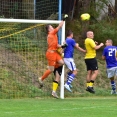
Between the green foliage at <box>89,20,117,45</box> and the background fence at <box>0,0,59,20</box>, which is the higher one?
the background fence at <box>0,0,59,20</box>

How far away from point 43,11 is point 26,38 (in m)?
3.36

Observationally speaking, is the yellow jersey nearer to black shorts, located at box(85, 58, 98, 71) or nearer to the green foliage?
black shorts, located at box(85, 58, 98, 71)

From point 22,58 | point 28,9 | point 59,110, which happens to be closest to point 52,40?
point 22,58

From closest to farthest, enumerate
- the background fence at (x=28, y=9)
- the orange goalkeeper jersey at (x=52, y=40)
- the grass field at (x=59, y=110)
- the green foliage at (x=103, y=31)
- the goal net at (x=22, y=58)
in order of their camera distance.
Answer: the grass field at (x=59, y=110)
the orange goalkeeper jersey at (x=52, y=40)
the goal net at (x=22, y=58)
the background fence at (x=28, y=9)
the green foliage at (x=103, y=31)

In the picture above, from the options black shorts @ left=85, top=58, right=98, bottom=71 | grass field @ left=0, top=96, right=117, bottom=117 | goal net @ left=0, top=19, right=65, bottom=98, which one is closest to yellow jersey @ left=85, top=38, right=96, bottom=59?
black shorts @ left=85, top=58, right=98, bottom=71

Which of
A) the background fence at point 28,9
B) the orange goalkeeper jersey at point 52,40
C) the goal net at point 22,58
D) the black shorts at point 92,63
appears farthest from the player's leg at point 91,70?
the background fence at point 28,9

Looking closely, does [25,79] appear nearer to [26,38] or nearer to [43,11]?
[26,38]

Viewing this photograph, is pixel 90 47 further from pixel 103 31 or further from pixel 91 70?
pixel 103 31

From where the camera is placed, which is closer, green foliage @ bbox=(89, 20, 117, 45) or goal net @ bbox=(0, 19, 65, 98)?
goal net @ bbox=(0, 19, 65, 98)

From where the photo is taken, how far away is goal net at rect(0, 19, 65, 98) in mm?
17203

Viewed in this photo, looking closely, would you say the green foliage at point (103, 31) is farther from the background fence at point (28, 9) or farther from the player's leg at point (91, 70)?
the player's leg at point (91, 70)

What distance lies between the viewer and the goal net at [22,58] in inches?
677

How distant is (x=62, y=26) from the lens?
15578 mm

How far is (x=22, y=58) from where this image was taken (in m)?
18.2
